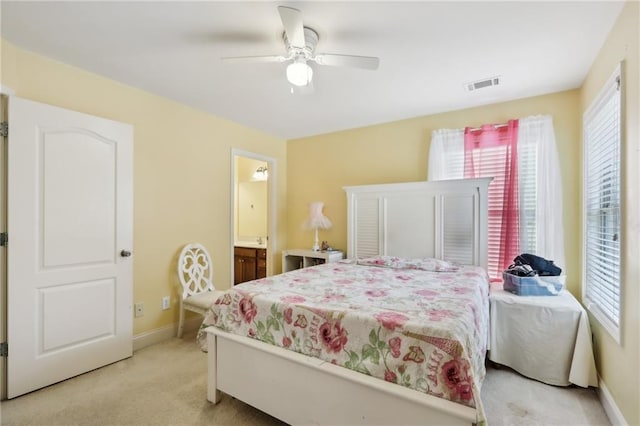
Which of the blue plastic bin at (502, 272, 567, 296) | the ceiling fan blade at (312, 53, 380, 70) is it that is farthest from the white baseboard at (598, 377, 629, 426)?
the ceiling fan blade at (312, 53, 380, 70)

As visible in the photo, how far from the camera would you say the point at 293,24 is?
5.37ft

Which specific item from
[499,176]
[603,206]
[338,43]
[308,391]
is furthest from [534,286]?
[338,43]

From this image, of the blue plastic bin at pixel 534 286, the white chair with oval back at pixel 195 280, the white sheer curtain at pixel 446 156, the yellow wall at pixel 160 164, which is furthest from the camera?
the white sheer curtain at pixel 446 156

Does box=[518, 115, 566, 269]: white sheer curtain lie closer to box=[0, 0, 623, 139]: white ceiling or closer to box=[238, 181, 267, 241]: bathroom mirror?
box=[0, 0, 623, 139]: white ceiling

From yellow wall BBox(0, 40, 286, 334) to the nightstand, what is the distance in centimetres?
83

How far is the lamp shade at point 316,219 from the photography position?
4.13m

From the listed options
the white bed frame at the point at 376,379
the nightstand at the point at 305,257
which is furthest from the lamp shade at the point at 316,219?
the white bed frame at the point at 376,379

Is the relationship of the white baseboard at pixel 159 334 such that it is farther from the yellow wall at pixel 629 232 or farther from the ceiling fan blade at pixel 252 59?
the yellow wall at pixel 629 232

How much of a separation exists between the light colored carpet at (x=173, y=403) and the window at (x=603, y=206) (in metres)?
0.60

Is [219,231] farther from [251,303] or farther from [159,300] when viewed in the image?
[251,303]

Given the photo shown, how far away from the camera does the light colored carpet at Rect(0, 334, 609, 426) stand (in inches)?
73.2

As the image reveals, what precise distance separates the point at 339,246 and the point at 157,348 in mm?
2415

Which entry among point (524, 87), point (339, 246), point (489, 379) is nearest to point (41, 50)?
point (339, 246)

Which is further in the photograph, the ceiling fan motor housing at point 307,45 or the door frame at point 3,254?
the door frame at point 3,254
